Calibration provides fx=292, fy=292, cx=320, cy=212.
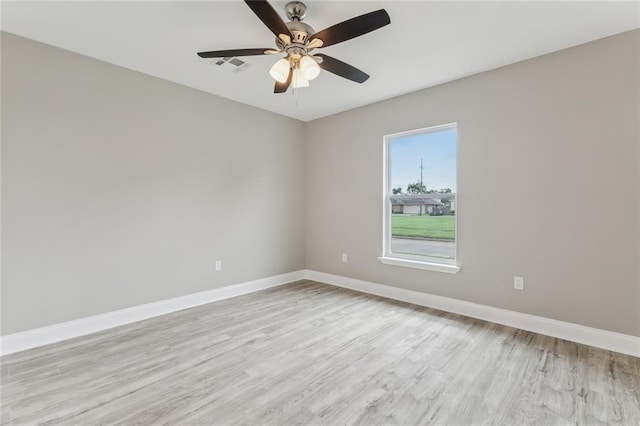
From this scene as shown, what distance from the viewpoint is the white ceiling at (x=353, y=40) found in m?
2.14

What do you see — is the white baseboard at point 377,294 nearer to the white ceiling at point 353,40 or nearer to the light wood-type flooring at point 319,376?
the light wood-type flooring at point 319,376

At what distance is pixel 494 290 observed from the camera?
3.09 m

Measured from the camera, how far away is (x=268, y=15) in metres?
1.78

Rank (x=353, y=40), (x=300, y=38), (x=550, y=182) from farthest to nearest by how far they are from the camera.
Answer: (x=550, y=182) < (x=353, y=40) < (x=300, y=38)

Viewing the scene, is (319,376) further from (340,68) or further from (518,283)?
(340,68)

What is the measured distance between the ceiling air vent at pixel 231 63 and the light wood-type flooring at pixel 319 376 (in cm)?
264

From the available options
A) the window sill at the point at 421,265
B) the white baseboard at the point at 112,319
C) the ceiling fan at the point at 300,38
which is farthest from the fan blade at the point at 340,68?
the white baseboard at the point at 112,319

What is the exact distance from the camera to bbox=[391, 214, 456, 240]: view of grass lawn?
3.52 meters

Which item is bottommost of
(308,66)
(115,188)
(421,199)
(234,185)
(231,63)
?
(421,199)

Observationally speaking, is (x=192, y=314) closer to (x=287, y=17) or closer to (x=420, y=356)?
(x=420, y=356)

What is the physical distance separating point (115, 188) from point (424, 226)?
3550 mm

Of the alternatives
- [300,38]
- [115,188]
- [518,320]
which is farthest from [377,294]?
[115,188]

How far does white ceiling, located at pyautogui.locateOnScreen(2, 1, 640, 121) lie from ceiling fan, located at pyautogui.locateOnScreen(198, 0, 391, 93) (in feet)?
0.68

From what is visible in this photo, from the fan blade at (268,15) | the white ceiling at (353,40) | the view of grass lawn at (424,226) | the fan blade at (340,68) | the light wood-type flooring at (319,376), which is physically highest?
the white ceiling at (353,40)
